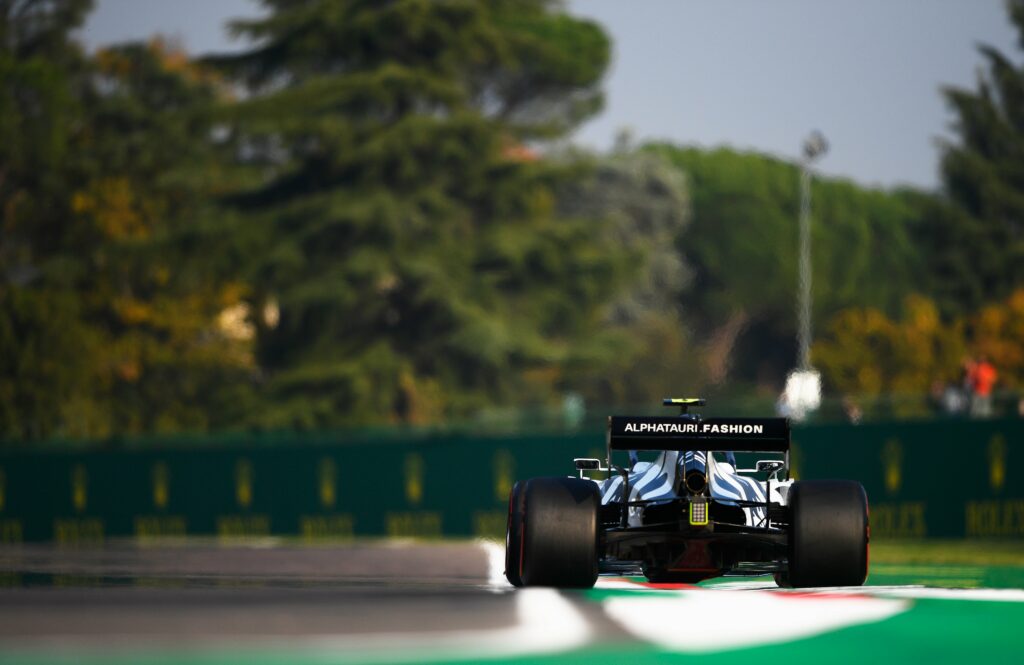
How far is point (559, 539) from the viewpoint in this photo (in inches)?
468

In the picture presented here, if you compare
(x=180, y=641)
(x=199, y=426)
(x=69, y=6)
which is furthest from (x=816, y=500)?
(x=69, y=6)

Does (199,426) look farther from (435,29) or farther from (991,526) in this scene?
(991,526)

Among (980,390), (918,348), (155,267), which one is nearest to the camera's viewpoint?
(980,390)

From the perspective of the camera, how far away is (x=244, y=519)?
4006 centimetres

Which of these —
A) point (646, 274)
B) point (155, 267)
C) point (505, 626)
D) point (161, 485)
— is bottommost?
point (505, 626)

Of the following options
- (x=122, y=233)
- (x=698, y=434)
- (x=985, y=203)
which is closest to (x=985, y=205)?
(x=985, y=203)

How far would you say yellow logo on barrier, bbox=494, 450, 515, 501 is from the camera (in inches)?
1485

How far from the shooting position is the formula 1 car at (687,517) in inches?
468

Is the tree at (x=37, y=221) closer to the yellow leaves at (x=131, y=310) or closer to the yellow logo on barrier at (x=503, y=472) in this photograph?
the yellow leaves at (x=131, y=310)

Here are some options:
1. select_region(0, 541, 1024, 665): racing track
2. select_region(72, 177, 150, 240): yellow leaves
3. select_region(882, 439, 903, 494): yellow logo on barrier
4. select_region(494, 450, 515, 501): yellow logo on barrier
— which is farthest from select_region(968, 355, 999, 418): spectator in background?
select_region(72, 177, 150, 240): yellow leaves

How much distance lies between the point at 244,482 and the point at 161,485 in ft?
5.63

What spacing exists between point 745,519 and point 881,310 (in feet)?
405

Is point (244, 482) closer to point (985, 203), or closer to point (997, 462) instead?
point (997, 462)

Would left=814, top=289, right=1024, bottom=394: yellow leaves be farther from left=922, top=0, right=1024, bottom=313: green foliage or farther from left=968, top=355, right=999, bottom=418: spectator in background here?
left=968, top=355, right=999, bottom=418: spectator in background
